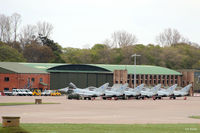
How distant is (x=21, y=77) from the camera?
11188 centimetres

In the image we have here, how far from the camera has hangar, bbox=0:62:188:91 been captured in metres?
112

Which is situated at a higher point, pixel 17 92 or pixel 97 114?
pixel 17 92

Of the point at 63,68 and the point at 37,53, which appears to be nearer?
the point at 63,68

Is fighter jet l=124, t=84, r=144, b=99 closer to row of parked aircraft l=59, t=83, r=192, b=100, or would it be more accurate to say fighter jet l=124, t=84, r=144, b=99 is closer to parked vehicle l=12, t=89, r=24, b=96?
row of parked aircraft l=59, t=83, r=192, b=100

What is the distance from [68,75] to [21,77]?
1517 centimetres

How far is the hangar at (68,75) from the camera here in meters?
112

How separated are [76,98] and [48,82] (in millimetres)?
31568

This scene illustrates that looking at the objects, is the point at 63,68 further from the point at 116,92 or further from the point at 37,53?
the point at 37,53

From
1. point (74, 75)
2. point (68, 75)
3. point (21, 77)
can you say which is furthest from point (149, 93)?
point (21, 77)

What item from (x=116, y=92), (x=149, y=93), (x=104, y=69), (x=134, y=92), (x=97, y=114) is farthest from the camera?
(x=104, y=69)

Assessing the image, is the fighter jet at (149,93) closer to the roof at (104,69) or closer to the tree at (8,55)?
the roof at (104,69)

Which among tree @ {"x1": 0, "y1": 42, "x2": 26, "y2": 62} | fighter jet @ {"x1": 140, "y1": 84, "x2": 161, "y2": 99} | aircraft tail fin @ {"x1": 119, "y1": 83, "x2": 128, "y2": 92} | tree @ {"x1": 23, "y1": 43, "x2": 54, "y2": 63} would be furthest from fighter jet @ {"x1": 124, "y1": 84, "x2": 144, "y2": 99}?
tree @ {"x1": 23, "y1": 43, "x2": 54, "y2": 63}

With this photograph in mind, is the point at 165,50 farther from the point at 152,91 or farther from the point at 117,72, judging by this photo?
the point at 152,91

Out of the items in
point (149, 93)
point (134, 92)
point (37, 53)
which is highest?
point (37, 53)
